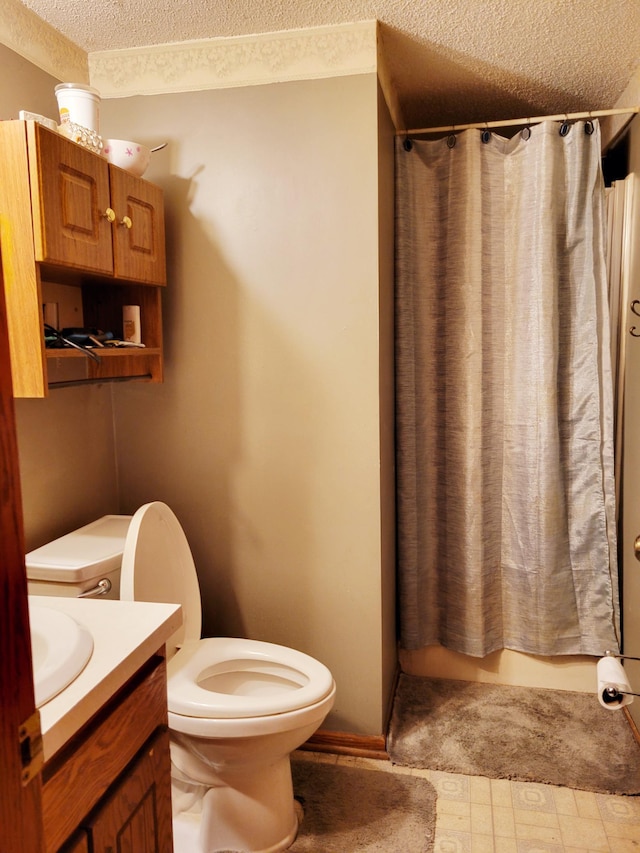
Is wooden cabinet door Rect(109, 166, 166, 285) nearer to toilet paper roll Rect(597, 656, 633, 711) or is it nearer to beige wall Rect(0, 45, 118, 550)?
beige wall Rect(0, 45, 118, 550)

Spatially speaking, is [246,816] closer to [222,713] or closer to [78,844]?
[222,713]

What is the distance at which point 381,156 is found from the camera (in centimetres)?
209

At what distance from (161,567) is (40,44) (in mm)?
1557

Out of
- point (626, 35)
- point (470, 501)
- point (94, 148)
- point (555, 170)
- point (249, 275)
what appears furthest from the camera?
point (470, 501)

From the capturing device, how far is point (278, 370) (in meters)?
2.15

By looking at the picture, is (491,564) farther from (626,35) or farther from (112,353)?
(626,35)

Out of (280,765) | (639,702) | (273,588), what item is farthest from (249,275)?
(639,702)

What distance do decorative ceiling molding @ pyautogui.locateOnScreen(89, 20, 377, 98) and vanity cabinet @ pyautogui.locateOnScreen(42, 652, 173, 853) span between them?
172 cm

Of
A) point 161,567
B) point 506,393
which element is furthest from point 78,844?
point 506,393

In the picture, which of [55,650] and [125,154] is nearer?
[55,650]

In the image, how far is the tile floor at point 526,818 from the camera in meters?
1.77

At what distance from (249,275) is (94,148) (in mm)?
580

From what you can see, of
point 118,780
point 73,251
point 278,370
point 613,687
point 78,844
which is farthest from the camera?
point 278,370

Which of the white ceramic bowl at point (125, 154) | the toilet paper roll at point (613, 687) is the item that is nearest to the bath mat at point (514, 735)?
the toilet paper roll at point (613, 687)
